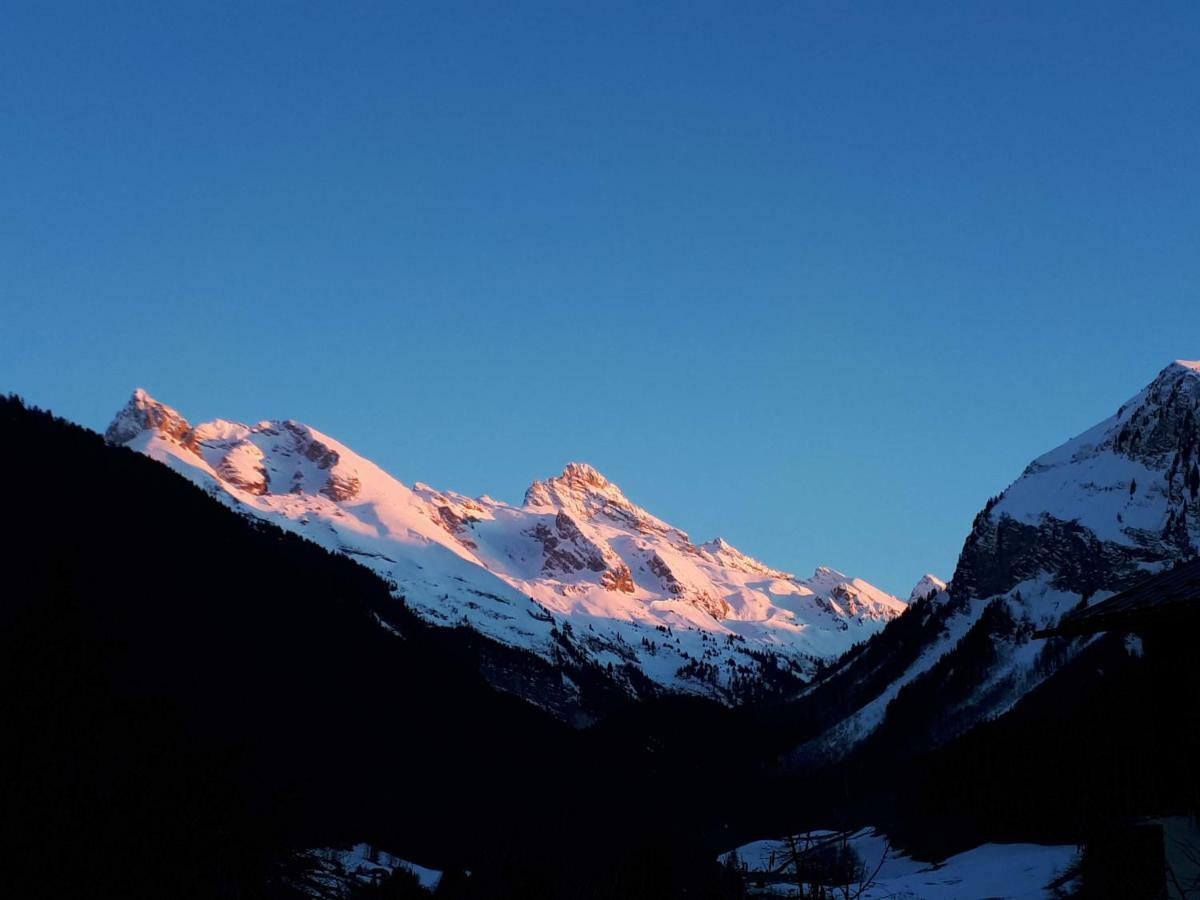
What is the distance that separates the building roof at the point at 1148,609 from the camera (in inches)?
486

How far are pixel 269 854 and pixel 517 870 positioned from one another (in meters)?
12.2

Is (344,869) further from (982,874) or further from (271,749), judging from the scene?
(982,874)

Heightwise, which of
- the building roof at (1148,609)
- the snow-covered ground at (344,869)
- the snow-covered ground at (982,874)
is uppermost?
the building roof at (1148,609)

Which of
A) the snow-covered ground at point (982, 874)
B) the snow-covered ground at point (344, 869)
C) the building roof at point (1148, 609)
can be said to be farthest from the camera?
→ the snow-covered ground at point (982, 874)

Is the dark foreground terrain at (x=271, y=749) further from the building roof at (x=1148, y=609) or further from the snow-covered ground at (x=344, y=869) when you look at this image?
the snow-covered ground at (x=344, y=869)

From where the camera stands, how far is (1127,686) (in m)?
14.2

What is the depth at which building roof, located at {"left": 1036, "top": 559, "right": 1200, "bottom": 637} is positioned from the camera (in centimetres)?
1235

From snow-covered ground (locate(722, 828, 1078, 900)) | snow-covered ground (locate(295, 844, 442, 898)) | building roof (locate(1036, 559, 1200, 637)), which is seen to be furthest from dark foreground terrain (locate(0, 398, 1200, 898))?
snow-covered ground (locate(722, 828, 1078, 900))

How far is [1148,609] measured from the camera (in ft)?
40.9

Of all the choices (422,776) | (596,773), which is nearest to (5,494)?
(422,776)

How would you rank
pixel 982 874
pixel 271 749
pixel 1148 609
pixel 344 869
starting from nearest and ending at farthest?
pixel 1148 609
pixel 344 869
pixel 982 874
pixel 271 749

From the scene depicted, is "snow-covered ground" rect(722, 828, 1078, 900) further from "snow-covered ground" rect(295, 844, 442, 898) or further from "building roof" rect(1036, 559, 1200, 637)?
"building roof" rect(1036, 559, 1200, 637)

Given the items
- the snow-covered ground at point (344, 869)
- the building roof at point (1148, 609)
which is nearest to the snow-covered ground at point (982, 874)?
the snow-covered ground at point (344, 869)

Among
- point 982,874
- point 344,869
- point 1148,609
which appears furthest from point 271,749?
point 1148,609
